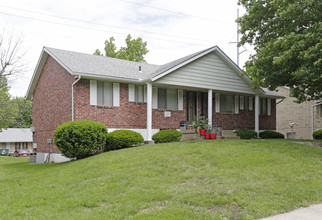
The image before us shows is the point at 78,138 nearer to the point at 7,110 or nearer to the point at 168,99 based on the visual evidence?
the point at 168,99

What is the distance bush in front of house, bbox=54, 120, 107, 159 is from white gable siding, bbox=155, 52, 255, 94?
4.62 m

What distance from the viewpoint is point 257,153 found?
9578 mm

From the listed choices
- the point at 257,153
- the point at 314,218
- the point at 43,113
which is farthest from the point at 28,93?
the point at 314,218

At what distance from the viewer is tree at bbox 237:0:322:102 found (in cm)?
1080

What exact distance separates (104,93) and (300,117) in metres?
19.4

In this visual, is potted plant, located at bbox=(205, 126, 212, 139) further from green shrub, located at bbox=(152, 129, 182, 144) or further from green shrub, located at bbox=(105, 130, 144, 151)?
green shrub, located at bbox=(105, 130, 144, 151)

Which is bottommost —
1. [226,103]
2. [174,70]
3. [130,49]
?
[226,103]

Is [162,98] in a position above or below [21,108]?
above

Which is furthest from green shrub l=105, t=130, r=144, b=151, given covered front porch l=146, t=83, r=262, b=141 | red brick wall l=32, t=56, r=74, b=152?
red brick wall l=32, t=56, r=74, b=152

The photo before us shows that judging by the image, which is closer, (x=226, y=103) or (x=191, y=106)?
(x=191, y=106)

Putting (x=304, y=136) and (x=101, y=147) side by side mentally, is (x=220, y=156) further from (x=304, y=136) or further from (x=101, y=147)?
(x=304, y=136)

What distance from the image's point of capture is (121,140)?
13734 mm

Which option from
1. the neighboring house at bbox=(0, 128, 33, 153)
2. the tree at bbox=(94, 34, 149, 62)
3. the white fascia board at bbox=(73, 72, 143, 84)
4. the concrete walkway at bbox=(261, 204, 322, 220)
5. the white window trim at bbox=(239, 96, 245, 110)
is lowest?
the neighboring house at bbox=(0, 128, 33, 153)

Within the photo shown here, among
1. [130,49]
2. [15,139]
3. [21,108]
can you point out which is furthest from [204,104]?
[15,139]
